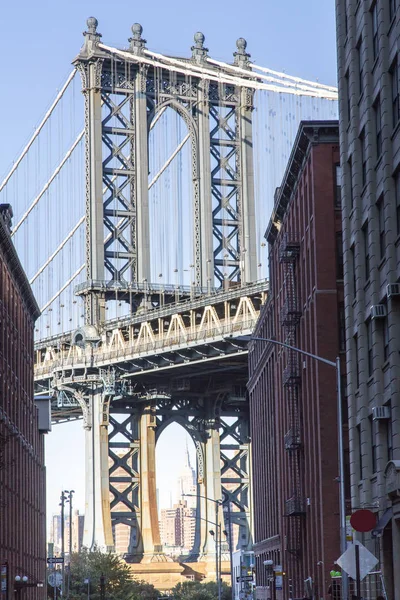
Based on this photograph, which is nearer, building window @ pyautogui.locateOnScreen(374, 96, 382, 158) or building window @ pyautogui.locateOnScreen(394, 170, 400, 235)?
building window @ pyautogui.locateOnScreen(394, 170, 400, 235)

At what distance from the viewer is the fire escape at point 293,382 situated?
67.4 meters

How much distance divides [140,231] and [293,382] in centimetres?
5083

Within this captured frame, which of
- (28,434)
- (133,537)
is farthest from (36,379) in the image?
(28,434)

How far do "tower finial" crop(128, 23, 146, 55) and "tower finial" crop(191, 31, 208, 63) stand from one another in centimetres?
426

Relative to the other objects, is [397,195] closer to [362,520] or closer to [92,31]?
[362,520]

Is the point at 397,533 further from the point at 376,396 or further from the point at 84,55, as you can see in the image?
the point at 84,55

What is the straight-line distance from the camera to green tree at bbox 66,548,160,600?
107m

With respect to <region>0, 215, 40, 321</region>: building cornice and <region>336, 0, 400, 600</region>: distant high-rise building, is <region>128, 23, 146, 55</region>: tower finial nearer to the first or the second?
<region>0, 215, 40, 321</region>: building cornice

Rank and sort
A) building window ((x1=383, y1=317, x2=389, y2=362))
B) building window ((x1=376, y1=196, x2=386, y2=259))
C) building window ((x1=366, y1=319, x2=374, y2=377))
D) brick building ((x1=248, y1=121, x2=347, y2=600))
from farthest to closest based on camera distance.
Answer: brick building ((x1=248, y1=121, x2=347, y2=600)) < building window ((x1=366, y1=319, x2=374, y2=377)) < building window ((x1=376, y1=196, x2=386, y2=259)) < building window ((x1=383, y1=317, x2=389, y2=362))

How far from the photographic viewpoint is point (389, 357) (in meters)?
40.0

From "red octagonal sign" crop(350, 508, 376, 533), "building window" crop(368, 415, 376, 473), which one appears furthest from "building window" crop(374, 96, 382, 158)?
"red octagonal sign" crop(350, 508, 376, 533)

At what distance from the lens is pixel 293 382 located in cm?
6812

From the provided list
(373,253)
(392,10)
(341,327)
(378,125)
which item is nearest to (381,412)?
(373,253)

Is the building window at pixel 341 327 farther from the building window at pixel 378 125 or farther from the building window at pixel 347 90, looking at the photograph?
the building window at pixel 378 125
